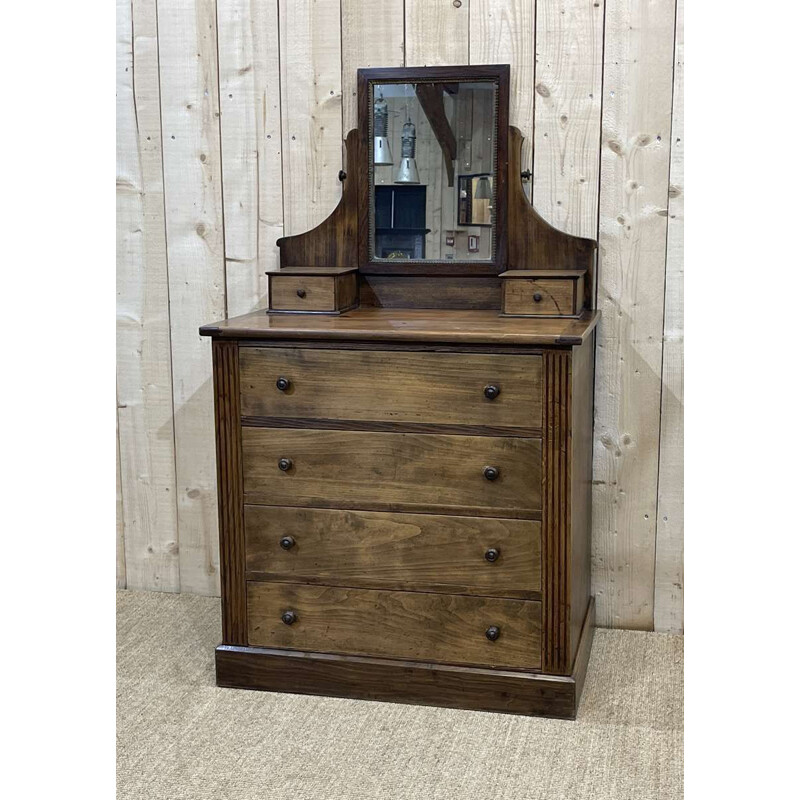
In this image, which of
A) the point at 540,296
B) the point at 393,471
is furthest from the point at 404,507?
the point at 540,296

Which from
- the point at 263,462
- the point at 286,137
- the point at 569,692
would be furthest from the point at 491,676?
the point at 286,137

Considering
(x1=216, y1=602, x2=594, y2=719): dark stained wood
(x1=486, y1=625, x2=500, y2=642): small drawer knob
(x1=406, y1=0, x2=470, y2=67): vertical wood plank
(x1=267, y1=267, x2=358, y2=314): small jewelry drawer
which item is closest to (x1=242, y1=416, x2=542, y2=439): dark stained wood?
(x1=267, y1=267, x2=358, y2=314): small jewelry drawer

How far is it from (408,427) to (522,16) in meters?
1.14

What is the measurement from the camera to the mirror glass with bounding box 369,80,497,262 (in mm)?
2459

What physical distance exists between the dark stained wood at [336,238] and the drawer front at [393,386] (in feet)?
1.70

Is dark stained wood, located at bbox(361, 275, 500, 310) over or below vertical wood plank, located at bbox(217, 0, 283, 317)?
below

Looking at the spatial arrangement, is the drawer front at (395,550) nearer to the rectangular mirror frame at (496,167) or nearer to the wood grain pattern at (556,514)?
the wood grain pattern at (556,514)

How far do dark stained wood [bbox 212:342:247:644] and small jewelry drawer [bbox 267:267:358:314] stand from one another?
0.29 m

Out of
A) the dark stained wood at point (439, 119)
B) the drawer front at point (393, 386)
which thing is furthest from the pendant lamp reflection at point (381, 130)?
the drawer front at point (393, 386)

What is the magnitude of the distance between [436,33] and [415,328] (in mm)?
875

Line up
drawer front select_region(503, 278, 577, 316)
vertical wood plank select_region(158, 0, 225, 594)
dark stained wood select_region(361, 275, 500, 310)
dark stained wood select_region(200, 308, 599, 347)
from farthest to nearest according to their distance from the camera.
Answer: vertical wood plank select_region(158, 0, 225, 594) → dark stained wood select_region(361, 275, 500, 310) → drawer front select_region(503, 278, 577, 316) → dark stained wood select_region(200, 308, 599, 347)

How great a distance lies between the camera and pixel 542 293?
2.33 metres

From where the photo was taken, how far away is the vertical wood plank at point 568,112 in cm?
243

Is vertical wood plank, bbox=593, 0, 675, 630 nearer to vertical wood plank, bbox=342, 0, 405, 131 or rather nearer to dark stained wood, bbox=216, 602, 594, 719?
dark stained wood, bbox=216, 602, 594, 719
